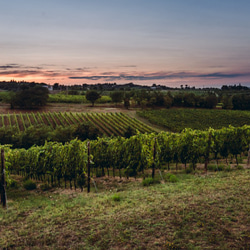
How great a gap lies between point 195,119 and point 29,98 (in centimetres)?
5432

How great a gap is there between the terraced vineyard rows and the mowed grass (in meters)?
7.65

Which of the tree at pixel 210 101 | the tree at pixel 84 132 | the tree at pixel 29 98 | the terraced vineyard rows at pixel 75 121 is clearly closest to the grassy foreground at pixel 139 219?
the tree at pixel 84 132

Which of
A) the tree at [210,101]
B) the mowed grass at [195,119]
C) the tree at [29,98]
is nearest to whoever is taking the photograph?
the mowed grass at [195,119]

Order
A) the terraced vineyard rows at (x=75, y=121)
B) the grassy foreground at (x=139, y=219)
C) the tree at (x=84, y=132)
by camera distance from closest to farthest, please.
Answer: the grassy foreground at (x=139, y=219) → the tree at (x=84, y=132) → the terraced vineyard rows at (x=75, y=121)

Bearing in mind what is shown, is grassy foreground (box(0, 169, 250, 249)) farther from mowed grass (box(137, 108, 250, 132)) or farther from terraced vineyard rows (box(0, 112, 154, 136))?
mowed grass (box(137, 108, 250, 132))

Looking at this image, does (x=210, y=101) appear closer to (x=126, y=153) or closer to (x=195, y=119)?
(x=195, y=119)

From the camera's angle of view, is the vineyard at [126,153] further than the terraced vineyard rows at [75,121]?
→ No

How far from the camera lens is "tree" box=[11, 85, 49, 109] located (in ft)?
243

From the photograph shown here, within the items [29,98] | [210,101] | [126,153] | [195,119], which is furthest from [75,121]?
[210,101]

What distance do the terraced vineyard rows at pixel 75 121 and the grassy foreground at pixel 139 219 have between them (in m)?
43.0

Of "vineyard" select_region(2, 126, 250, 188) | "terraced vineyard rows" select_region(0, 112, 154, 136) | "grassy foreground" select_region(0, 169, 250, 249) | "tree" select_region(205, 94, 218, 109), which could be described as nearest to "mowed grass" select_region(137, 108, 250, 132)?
"terraced vineyard rows" select_region(0, 112, 154, 136)

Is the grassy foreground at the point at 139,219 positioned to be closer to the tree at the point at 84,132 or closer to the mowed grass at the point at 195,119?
the tree at the point at 84,132

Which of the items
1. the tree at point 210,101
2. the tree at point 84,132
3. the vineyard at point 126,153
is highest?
the tree at point 210,101

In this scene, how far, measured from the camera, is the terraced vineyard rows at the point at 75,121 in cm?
5638
